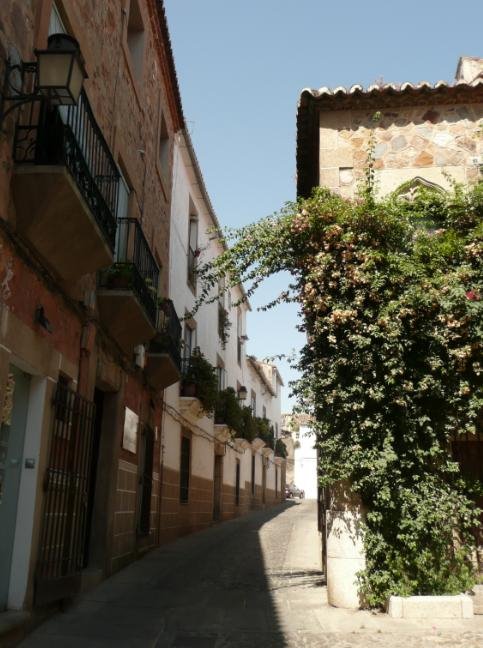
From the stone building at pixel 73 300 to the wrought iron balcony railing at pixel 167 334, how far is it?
46 millimetres

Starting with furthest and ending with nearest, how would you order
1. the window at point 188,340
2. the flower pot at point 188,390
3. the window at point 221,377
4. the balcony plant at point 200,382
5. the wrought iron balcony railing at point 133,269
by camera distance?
the window at point 221,377 → the window at point 188,340 → the balcony plant at point 200,382 → the flower pot at point 188,390 → the wrought iron balcony railing at point 133,269

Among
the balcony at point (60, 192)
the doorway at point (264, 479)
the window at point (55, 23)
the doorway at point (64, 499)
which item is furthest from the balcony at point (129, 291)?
the doorway at point (264, 479)

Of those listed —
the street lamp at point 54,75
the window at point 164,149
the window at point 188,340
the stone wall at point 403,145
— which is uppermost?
the window at point 164,149

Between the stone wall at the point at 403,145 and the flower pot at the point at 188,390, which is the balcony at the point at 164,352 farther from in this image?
the stone wall at the point at 403,145

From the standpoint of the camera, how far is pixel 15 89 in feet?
16.1

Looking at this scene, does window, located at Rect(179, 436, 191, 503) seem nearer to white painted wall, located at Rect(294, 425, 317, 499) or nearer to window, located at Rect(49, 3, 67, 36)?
window, located at Rect(49, 3, 67, 36)

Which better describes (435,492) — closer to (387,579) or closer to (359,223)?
(387,579)

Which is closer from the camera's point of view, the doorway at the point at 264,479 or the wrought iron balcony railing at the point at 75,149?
the wrought iron balcony railing at the point at 75,149

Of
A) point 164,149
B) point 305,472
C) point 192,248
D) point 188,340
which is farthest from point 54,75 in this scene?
point 305,472

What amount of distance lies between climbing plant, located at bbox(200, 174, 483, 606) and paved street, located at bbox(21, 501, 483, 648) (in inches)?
22.8

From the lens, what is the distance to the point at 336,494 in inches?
251

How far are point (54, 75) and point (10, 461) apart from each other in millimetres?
3118

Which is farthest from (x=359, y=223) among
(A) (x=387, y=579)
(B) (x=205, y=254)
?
(B) (x=205, y=254)

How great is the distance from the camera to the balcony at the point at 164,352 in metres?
10.4
